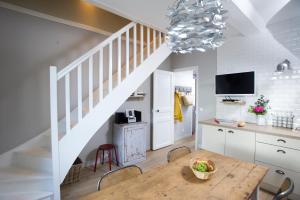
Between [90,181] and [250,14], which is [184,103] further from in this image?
[90,181]

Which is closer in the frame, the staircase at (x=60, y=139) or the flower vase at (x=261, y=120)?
the staircase at (x=60, y=139)

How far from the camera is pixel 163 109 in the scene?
4387mm

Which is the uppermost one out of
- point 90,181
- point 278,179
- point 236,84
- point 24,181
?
point 236,84

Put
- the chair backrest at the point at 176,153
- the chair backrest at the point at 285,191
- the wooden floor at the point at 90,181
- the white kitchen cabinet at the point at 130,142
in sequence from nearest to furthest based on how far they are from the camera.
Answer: the chair backrest at the point at 285,191, the chair backrest at the point at 176,153, the wooden floor at the point at 90,181, the white kitchen cabinet at the point at 130,142

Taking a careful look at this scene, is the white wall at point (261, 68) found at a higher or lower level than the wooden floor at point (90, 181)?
Result: higher

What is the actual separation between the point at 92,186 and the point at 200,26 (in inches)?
103

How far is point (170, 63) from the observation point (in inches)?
185

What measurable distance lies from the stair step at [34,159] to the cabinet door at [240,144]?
2.70 meters

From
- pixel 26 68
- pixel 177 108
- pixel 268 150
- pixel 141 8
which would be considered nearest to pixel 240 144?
pixel 268 150

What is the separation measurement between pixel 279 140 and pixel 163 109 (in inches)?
102

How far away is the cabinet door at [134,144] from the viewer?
128 inches

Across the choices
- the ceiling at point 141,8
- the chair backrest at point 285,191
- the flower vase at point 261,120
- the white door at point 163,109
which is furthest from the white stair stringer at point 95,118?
the flower vase at point 261,120

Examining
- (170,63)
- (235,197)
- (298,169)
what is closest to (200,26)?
(235,197)

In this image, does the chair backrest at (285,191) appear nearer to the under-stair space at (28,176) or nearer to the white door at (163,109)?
the under-stair space at (28,176)
